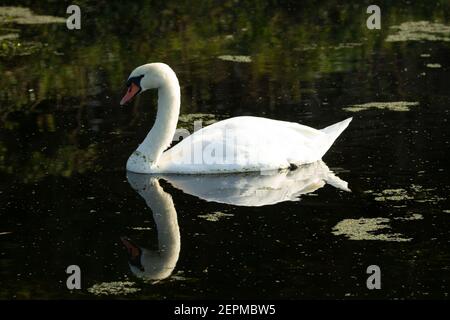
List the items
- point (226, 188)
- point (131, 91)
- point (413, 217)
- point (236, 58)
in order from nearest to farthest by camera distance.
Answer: point (413, 217) → point (226, 188) → point (131, 91) → point (236, 58)

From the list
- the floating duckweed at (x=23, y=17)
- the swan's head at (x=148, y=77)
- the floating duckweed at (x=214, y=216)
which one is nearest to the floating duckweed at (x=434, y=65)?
the swan's head at (x=148, y=77)

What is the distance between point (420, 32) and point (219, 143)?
5.93 metres

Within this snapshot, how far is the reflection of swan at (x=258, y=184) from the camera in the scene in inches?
351

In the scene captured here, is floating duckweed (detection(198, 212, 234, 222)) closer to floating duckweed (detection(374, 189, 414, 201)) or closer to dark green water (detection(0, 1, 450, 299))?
dark green water (detection(0, 1, 450, 299))

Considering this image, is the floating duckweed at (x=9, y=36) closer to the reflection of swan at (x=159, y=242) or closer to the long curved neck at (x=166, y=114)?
the long curved neck at (x=166, y=114)

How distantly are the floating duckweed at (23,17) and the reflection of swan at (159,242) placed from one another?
6.78 meters

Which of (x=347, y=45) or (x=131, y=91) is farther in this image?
(x=347, y=45)

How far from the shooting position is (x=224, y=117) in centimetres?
1129

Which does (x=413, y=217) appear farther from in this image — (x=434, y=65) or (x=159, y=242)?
(x=434, y=65)

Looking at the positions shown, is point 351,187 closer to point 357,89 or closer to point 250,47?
point 357,89

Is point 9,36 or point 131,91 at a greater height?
point 9,36

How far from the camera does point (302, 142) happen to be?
984 centimetres

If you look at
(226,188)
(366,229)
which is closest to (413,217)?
(366,229)

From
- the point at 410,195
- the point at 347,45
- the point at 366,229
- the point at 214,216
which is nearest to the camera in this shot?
the point at 366,229
